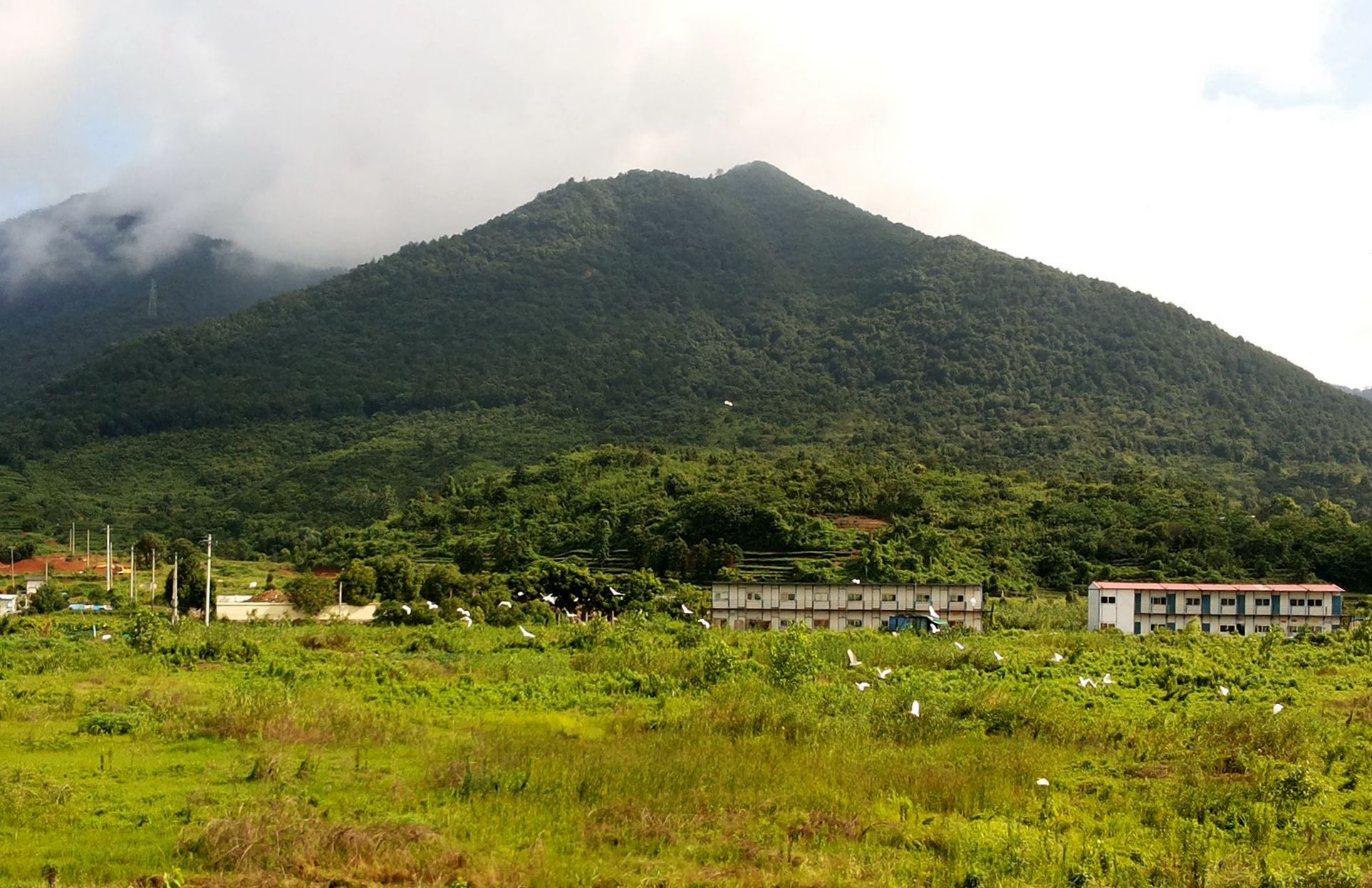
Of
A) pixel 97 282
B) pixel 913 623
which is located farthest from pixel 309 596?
pixel 97 282

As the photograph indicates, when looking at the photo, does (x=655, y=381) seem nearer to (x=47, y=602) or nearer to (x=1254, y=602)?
(x=47, y=602)

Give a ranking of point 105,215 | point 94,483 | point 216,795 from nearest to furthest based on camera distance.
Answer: point 216,795 < point 94,483 < point 105,215

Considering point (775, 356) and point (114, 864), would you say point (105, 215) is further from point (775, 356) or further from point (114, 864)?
point (114, 864)

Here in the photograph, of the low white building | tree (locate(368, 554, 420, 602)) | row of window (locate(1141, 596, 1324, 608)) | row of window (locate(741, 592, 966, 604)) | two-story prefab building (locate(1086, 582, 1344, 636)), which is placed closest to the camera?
the low white building

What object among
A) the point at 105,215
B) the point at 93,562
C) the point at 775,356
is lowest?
the point at 93,562

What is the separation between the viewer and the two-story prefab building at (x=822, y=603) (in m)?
39.7

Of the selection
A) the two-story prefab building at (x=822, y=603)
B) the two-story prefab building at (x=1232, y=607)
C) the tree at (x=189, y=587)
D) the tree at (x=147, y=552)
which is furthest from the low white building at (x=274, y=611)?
the two-story prefab building at (x=1232, y=607)

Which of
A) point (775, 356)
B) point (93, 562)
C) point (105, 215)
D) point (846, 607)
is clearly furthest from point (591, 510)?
point (105, 215)

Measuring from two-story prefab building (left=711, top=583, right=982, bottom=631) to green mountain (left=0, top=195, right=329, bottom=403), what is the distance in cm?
10696

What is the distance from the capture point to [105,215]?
6949 inches

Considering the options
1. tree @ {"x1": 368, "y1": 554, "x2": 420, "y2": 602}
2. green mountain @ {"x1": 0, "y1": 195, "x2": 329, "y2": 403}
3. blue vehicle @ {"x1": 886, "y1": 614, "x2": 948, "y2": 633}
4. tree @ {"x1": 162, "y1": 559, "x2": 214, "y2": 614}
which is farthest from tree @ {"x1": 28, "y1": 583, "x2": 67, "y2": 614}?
green mountain @ {"x1": 0, "y1": 195, "x2": 329, "y2": 403}

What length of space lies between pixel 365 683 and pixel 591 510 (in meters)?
34.0

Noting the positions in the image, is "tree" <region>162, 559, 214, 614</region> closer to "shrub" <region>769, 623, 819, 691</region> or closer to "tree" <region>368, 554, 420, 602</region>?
"tree" <region>368, 554, 420, 602</region>

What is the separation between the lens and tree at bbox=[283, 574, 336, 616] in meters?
39.1
